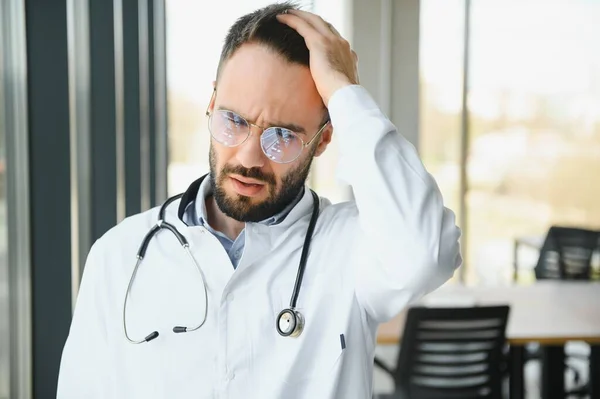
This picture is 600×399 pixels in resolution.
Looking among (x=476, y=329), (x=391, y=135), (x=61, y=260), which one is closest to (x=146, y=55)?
(x=61, y=260)

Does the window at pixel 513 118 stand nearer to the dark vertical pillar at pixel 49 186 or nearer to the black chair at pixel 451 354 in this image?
the black chair at pixel 451 354

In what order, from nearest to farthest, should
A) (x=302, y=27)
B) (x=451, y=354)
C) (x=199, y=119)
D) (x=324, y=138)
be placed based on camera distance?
1. (x=302, y=27)
2. (x=324, y=138)
3. (x=451, y=354)
4. (x=199, y=119)

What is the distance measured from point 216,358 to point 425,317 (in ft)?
4.38

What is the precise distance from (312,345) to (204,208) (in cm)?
32

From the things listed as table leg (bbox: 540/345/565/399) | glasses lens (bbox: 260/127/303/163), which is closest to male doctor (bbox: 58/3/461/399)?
glasses lens (bbox: 260/127/303/163)

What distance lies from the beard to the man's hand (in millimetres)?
137

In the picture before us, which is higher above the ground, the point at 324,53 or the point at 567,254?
the point at 324,53

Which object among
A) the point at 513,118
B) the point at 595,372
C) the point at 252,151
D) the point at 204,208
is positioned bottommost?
the point at 595,372

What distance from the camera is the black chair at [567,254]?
3.75 meters

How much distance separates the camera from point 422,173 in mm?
1034

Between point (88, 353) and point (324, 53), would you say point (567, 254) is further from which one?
point (88, 353)

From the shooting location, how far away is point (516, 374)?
2691 mm

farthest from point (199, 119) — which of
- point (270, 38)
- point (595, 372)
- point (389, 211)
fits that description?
point (389, 211)

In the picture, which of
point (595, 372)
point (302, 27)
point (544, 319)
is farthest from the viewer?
point (595, 372)
